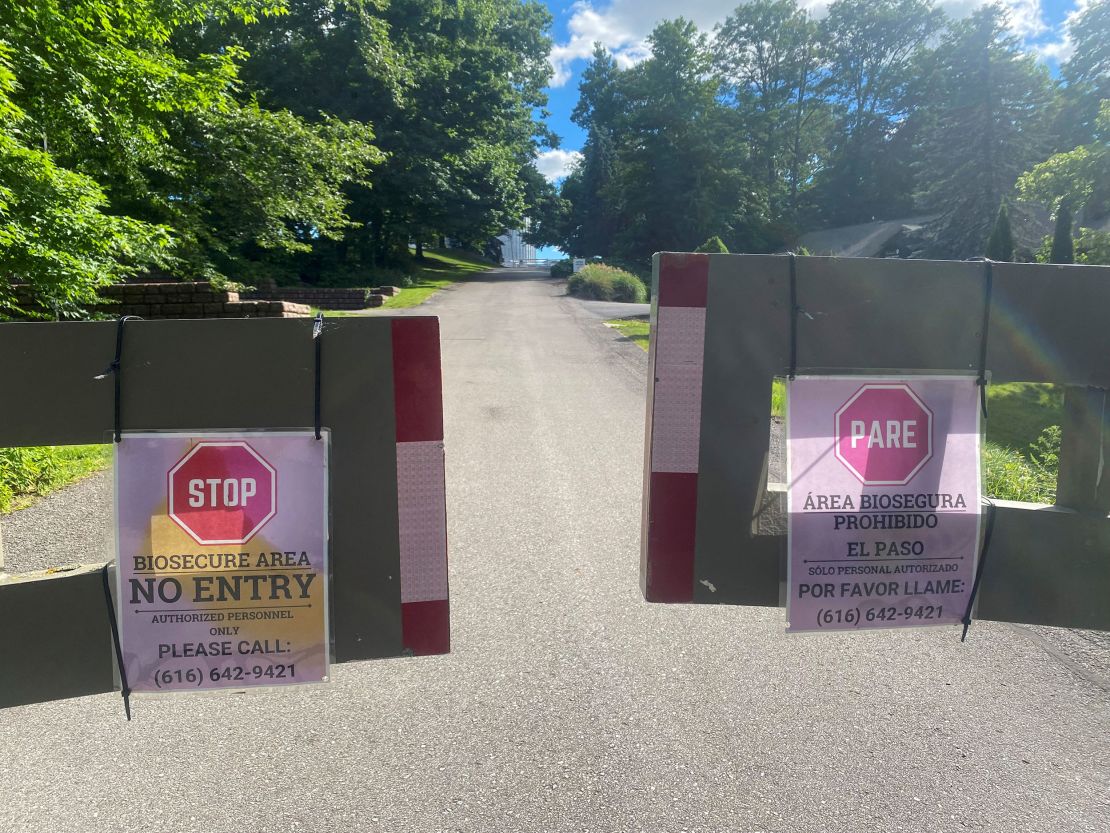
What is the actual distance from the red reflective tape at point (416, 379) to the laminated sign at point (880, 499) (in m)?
0.99

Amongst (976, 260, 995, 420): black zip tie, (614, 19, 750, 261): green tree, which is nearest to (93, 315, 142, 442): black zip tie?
(976, 260, 995, 420): black zip tie

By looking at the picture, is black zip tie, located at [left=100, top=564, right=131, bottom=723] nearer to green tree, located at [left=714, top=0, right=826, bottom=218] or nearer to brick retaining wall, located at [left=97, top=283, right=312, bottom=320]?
brick retaining wall, located at [left=97, top=283, right=312, bottom=320]

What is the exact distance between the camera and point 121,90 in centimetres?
849

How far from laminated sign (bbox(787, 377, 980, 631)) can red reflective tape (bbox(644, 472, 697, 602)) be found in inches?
11.2

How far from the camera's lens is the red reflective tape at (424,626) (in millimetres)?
2094

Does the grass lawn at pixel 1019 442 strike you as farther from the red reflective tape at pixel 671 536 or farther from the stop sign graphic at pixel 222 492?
the stop sign graphic at pixel 222 492

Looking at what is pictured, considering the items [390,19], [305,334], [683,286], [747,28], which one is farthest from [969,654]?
[747,28]

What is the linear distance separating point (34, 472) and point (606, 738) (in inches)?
A: 215

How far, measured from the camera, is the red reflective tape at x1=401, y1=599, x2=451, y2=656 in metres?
2.09

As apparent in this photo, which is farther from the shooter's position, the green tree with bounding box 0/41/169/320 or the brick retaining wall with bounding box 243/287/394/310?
the brick retaining wall with bounding box 243/287/394/310

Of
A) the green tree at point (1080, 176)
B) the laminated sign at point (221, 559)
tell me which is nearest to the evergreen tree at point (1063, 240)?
the green tree at point (1080, 176)

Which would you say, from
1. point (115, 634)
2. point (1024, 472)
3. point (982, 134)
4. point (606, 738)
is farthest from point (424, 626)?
point (982, 134)

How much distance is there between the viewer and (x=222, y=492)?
1940 millimetres

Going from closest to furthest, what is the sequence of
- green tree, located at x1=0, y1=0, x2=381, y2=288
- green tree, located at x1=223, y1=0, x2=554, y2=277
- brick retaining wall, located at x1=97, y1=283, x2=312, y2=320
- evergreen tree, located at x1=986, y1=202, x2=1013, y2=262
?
1. green tree, located at x1=0, y1=0, x2=381, y2=288
2. brick retaining wall, located at x1=97, y1=283, x2=312, y2=320
3. evergreen tree, located at x1=986, y1=202, x2=1013, y2=262
4. green tree, located at x1=223, y1=0, x2=554, y2=277
